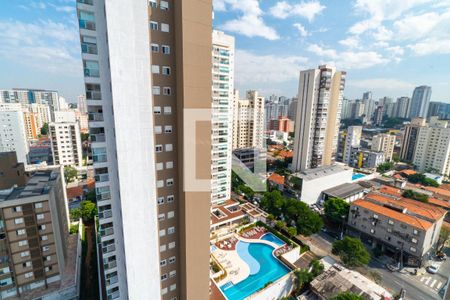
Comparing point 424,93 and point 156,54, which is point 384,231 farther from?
point 424,93

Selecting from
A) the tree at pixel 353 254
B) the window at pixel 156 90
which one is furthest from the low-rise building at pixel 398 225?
the window at pixel 156 90

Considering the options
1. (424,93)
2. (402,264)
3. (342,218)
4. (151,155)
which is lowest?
(402,264)

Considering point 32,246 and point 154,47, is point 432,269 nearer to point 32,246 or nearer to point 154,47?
point 154,47

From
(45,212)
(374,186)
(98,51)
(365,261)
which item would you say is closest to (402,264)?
(365,261)

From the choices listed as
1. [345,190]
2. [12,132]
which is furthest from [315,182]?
[12,132]

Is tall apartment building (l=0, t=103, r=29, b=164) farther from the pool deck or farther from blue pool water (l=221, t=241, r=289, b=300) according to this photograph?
blue pool water (l=221, t=241, r=289, b=300)

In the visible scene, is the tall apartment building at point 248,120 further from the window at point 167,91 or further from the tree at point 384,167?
the window at point 167,91
